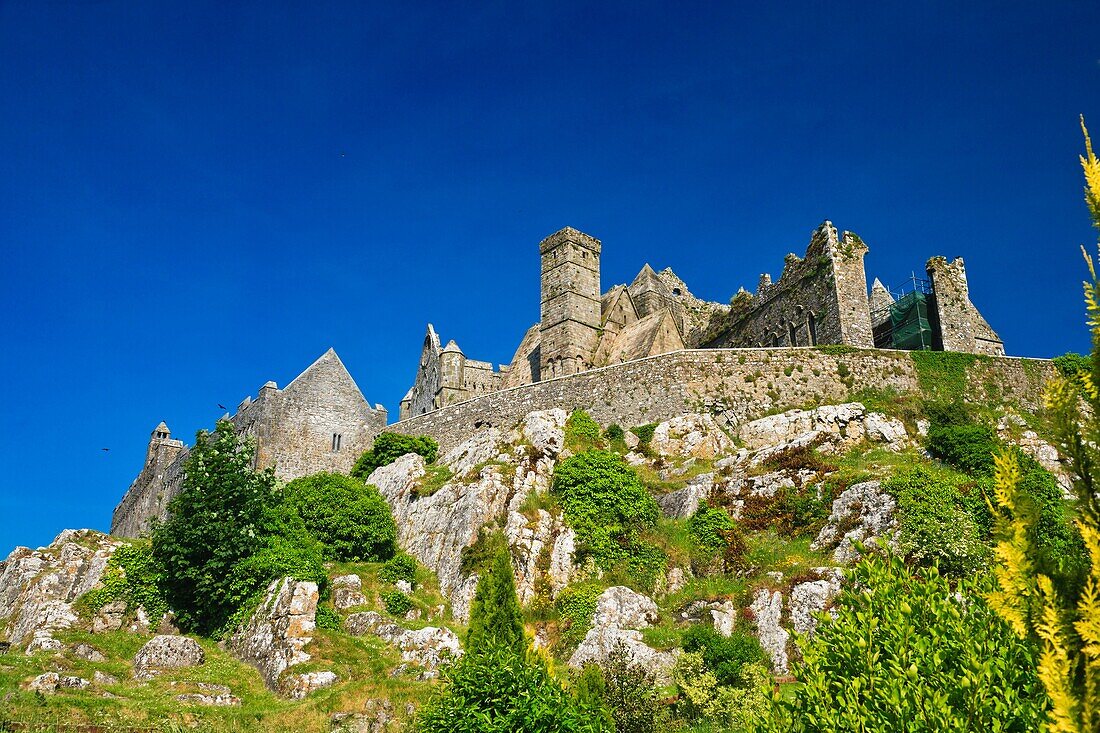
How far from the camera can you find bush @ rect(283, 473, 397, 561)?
2894 cm

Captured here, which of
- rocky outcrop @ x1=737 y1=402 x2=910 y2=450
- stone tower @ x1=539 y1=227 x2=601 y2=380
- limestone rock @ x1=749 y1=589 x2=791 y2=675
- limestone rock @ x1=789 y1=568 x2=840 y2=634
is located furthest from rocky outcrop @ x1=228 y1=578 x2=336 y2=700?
stone tower @ x1=539 y1=227 x2=601 y2=380

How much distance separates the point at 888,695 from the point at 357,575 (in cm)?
2169

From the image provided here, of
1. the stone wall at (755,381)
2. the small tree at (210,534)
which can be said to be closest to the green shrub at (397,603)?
the small tree at (210,534)

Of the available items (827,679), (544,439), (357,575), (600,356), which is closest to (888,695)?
(827,679)

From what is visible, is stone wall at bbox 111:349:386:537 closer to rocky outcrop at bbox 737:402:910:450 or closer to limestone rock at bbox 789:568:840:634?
rocky outcrop at bbox 737:402:910:450

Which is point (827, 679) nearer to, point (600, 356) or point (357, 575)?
point (357, 575)

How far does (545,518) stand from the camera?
27344 mm

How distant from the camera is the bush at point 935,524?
20094mm

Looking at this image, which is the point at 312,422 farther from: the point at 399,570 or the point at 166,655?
the point at 166,655

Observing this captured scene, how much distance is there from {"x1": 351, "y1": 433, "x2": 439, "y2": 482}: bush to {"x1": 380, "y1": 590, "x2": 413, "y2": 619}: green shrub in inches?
517

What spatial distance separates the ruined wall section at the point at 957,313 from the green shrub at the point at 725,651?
77.7 feet

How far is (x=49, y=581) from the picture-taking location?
26.1 m

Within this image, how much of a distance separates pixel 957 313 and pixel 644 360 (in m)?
15.8

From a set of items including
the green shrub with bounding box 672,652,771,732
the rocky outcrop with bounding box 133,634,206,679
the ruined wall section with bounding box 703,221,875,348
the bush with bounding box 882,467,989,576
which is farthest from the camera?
the ruined wall section with bounding box 703,221,875,348
